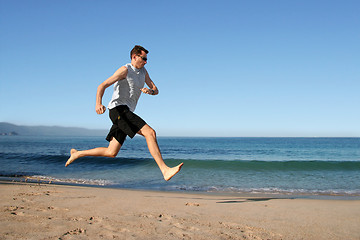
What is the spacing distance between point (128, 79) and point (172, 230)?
2080 millimetres

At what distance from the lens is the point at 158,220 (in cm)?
365

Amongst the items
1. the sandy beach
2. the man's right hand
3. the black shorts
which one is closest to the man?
the black shorts

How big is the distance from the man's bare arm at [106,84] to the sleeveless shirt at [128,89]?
0.27 ft

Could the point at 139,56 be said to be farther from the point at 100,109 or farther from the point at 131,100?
the point at 100,109

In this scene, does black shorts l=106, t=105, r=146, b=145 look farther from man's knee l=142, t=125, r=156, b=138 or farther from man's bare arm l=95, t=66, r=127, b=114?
man's bare arm l=95, t=66, r=127, b=114

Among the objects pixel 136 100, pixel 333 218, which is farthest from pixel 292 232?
pixel 136 100

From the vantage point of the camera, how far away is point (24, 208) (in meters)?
4.02

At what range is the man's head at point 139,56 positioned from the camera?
4.17 metres

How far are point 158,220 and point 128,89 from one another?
181 cm

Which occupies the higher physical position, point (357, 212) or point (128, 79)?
point (128, 79)

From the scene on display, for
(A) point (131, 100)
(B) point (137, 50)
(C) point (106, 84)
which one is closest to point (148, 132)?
(A) point (131, 100)

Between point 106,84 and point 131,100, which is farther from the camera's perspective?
point 131,100

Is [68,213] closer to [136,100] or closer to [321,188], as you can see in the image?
[136,100]

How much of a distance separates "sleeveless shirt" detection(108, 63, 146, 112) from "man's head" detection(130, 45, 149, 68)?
0.08m
